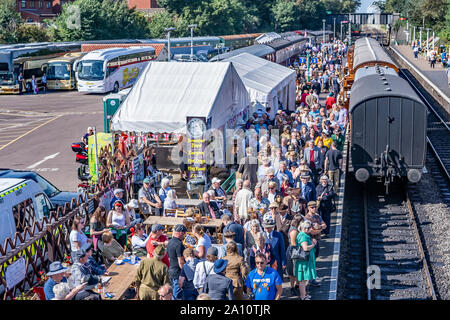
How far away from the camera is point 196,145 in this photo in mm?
16453

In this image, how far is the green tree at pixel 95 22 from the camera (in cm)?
6750

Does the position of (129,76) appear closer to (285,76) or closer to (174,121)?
(285,76)

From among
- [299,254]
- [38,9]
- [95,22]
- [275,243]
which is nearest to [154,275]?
[275,243]

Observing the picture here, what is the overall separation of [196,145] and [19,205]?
19.8 ft

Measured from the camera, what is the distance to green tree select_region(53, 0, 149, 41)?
6750cm

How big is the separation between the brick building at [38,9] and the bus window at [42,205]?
291 feet

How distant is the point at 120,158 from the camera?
15883 mm

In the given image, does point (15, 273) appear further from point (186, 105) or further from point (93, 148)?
point (186, 105)

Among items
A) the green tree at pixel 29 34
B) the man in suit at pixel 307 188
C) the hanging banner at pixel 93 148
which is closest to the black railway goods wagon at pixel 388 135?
the man in suit at pixel 307 188

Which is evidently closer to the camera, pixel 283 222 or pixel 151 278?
pixel 151 278

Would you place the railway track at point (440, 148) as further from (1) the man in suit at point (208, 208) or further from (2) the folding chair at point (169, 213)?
(2) the folding chair at point (169, 213)

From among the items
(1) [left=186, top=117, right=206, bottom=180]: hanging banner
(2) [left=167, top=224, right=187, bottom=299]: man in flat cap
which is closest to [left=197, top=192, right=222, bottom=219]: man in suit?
(2) [left=167, top=224, right=187, bottom=299]: man in flat cap
